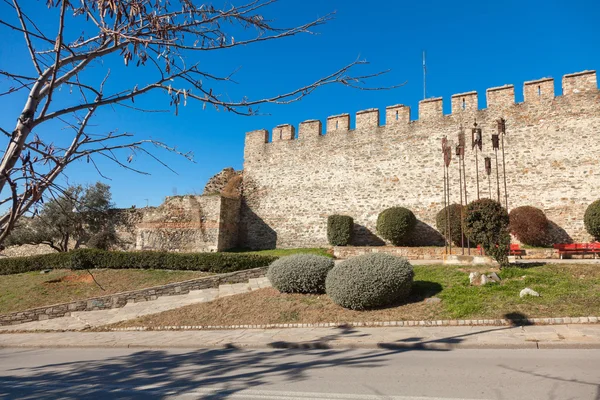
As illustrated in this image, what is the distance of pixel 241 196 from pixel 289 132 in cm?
518

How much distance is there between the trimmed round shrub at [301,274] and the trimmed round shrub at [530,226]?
34.8ft

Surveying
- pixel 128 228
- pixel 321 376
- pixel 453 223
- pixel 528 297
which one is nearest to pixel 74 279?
pixel 128 228

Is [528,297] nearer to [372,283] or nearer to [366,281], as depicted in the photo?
[372,283]

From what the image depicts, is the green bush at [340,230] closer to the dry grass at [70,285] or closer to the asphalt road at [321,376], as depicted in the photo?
the dry grass at [70,285]

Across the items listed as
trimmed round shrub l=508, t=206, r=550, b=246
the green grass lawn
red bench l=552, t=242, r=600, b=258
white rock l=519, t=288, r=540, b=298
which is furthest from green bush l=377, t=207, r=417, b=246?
white rock l=519, t=288, r=540, b=298

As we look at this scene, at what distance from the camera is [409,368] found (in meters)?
5.84

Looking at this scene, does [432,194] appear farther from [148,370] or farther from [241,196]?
[148,370]

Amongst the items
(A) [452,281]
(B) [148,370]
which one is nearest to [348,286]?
(A) [452,281]

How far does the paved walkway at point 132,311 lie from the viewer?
40.3 feet

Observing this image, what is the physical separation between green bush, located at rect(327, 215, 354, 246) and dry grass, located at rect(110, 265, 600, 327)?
922 cm

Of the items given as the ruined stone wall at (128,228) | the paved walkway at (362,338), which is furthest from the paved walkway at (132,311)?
the ruined stone wall at (128,228)

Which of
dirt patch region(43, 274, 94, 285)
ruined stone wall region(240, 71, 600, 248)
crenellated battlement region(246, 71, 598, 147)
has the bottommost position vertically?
dirt patch region(43, 274, 94, 285)

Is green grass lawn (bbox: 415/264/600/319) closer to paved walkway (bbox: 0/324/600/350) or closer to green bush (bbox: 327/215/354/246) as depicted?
paved walkway (bbox: 0/324/600/350)

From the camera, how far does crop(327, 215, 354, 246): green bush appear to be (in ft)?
70.9
